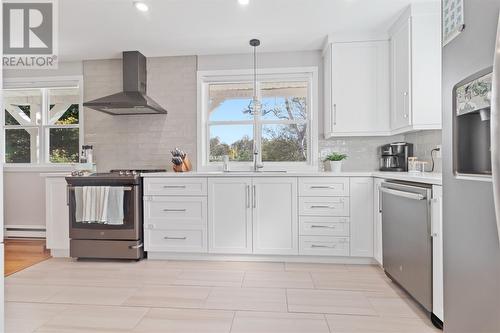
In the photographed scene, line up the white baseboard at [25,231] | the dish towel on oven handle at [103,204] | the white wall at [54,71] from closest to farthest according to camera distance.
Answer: the dish towel on oven handle at [103,204] < the white wall at [54,71] < the white baseboard at [25,231]

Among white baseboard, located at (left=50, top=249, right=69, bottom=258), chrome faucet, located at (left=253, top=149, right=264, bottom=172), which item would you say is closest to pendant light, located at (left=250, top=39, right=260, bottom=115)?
chrome faucet, located at (left=253, top=149, right=264, bottom=172)

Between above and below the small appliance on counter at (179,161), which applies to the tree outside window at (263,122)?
above

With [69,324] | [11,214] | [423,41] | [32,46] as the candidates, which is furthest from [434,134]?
[11,214]

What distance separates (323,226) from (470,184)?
6.53ft

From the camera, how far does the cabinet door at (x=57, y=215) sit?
3.15m

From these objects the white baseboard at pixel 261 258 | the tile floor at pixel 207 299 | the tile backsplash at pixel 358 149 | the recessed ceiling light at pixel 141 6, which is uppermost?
the recessed ceiling light at pixel 141 6

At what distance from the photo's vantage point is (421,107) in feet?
8.52

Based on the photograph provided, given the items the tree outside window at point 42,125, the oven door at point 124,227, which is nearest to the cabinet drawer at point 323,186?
the oven door at point 124,227

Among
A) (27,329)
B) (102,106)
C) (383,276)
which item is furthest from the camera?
(102,106)

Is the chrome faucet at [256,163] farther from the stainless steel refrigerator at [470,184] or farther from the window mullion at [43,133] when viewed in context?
the window mullion at [43,133]

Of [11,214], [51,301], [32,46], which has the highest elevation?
[32,46]

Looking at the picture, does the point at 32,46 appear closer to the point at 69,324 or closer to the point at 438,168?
the point at 69,324

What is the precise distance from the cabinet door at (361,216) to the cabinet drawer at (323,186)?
0.28 ft

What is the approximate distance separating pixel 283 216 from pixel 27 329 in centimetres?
208
